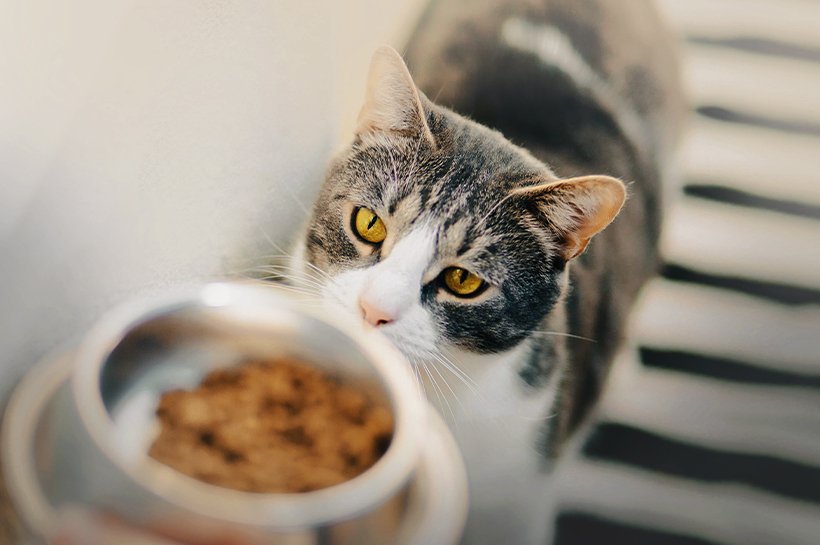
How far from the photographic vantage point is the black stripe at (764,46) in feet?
2.04

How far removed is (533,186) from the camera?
1.68ft

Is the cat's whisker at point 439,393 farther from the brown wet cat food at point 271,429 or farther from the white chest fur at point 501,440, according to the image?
the brown wet cat food at point 271,429

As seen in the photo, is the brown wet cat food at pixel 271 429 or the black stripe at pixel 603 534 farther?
the black stripe at pixel 603 534


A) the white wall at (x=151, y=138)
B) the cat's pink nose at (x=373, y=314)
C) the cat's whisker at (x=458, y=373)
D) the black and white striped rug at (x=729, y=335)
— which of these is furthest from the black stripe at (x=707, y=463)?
the white wall at (x=151, y=138)

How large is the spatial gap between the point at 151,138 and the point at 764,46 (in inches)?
21.1

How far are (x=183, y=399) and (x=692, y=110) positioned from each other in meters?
0.50

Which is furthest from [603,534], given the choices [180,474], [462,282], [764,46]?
[764,46]

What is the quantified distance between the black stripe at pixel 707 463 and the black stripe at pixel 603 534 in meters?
0.05

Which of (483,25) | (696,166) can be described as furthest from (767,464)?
(483,25)

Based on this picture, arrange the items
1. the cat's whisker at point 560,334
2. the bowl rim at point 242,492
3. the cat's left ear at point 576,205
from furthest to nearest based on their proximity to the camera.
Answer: the cat's whisker at point 560,334 < the cat's left ear at point 576,205 < the bowl rim at point 242,492

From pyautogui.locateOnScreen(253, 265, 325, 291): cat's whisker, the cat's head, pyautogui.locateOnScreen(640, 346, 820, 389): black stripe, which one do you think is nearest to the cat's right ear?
the cat's head

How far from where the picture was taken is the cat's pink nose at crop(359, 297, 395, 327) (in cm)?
50

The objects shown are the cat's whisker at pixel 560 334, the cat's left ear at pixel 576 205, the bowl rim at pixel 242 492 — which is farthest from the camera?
the cat's whisker at pixel 560 334

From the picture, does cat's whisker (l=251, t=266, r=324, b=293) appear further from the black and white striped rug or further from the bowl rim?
the black and white striped rug
